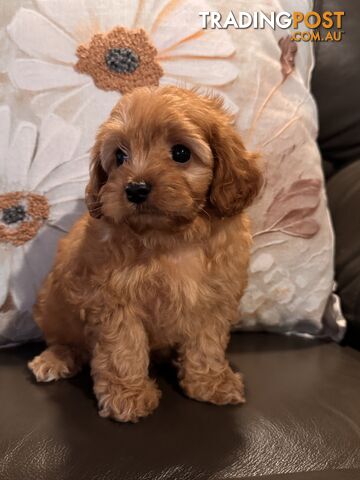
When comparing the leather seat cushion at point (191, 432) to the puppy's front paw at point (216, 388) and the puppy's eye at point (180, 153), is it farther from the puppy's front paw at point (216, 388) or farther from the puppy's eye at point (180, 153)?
the puppy's eye at point (180, 153)

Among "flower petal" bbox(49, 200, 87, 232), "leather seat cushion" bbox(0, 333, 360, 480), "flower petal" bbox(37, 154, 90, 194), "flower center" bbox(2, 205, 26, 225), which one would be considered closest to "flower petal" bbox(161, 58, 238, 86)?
"flower petal" bbox(37, 154, 90, 194)

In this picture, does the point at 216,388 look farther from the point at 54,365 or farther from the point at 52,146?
the point at 52,146

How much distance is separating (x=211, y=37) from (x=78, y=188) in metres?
0.58

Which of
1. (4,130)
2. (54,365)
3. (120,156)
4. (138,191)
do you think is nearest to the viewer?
(138,191)

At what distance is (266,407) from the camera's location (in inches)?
44.7

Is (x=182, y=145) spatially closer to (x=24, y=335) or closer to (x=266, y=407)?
(x=266, y=407)

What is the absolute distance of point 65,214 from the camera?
1459 millimetres

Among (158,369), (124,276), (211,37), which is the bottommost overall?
(158,369)

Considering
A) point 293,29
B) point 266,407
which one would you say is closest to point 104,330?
point 266,407

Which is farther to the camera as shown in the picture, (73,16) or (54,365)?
(73,16)

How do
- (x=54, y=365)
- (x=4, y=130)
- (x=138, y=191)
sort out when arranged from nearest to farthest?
1. (x=138, y=191)
2. (x=54, y=365)
3. (x=4, y=130)

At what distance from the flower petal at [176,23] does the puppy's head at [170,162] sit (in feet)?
1.43

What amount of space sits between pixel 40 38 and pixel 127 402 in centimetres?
100

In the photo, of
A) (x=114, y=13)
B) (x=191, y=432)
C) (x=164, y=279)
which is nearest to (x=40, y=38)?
(x=114, y=13)
